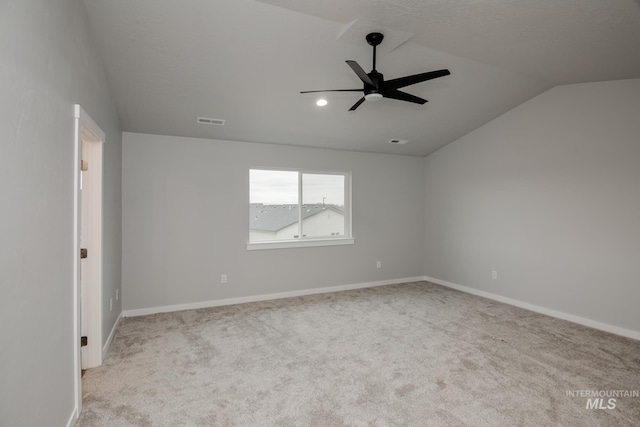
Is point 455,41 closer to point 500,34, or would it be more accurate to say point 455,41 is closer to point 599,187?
point 500,34

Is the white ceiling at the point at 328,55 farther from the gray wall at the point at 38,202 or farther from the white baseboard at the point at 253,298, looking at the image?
the white baseboard at the point at 253,298

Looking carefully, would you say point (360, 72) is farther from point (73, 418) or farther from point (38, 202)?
point (73, 418)

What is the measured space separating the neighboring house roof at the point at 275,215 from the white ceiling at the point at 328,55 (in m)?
1.14

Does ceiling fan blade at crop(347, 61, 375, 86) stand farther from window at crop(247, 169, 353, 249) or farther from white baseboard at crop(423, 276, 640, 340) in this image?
white baseboard at crop(423, 276, 640, 340)

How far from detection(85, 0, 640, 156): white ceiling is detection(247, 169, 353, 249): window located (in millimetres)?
850

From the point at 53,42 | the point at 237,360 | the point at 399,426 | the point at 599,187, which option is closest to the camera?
the point at 53,42

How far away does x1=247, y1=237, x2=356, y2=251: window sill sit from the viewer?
4852mm

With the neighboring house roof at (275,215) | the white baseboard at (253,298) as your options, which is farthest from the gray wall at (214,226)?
the neighboring house roof at (275,215)

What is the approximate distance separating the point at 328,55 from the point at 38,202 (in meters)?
2.48

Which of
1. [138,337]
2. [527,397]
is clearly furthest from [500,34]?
[138,337]

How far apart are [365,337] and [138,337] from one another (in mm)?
2414

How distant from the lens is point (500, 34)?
2777 millimetres

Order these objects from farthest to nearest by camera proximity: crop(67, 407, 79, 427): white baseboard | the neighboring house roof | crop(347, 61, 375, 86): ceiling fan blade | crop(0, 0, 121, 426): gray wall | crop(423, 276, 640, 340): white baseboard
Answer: the neighboring house roof < crop(423, 276, 640, 340): white baseboard < crop(347, 61, 375, 86): ceiling fan blade < crop(67, 407, 79, 427): white baseboard < crop(0, 0, 121, 426): gray wall

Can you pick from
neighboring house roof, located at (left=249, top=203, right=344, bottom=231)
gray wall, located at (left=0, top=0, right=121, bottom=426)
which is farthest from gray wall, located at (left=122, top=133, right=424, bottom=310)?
gray wall, located at (left=0, top=0, right=121, bottom=426)
